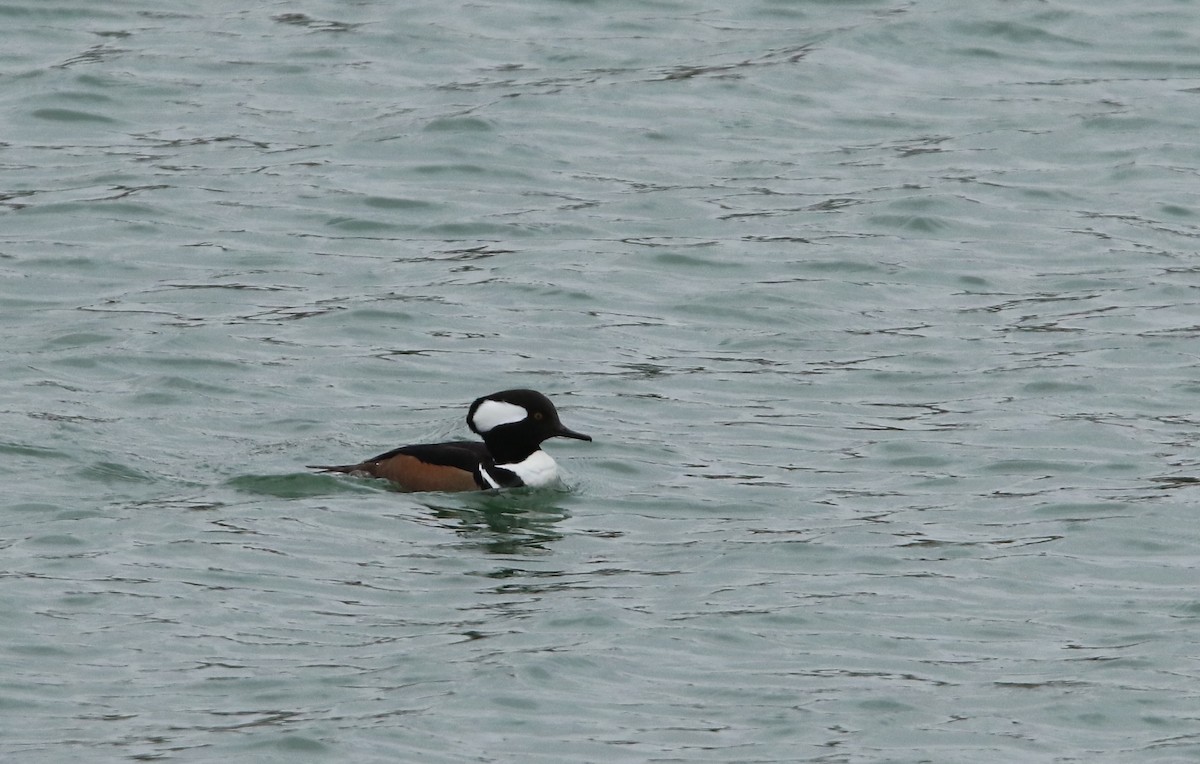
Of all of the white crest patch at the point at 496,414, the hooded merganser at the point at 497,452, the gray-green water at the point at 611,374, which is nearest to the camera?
the gray-green water at the point at 611,374

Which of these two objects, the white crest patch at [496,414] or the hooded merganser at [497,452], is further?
the white crest patch at [496,414]

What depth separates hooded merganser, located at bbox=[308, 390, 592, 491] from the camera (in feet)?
42.2

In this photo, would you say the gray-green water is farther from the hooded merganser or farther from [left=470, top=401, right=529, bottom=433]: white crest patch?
[left=470, top=401, right=529, bottom=433]: white crest patch

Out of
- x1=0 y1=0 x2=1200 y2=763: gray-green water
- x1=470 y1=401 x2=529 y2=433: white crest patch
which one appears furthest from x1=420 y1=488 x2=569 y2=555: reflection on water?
x1=470 y1=401 x2=529 y2=433: white crest patch

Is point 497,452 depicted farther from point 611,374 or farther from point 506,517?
point 611,374

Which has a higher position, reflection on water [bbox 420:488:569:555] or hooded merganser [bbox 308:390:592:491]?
hooded merganser [bbox 308:390:592:491]

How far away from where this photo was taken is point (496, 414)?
13.2m

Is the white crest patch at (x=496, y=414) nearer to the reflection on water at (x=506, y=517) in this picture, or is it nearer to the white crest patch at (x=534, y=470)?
the white crest patch at (x=534, y=470)

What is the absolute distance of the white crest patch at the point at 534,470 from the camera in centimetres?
1320

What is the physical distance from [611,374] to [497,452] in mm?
1775

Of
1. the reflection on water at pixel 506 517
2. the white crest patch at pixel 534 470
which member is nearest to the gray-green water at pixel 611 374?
the reflection on water at pixel 506 517

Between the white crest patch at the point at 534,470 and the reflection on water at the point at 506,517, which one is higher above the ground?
the white crest patch at the point at 534,470

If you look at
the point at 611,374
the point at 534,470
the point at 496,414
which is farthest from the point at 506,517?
the point at 611,374

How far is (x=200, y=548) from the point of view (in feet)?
37.8
